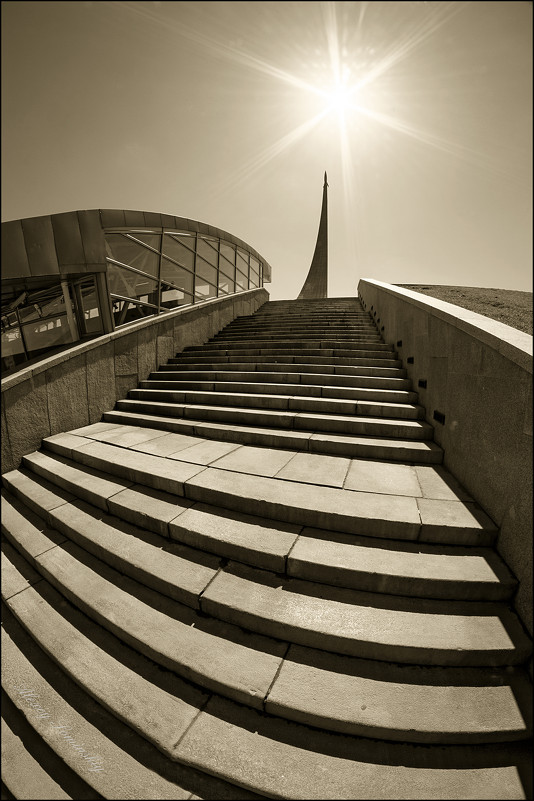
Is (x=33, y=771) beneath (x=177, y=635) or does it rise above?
beneath

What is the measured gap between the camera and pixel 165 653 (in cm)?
205

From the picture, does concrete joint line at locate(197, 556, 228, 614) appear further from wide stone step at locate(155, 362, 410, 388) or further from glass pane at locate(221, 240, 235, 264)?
glass pane at locate(221, 240, 235, 264)

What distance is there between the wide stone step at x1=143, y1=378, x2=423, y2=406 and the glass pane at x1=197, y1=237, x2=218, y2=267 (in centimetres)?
544

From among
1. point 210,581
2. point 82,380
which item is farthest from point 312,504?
point 82,380

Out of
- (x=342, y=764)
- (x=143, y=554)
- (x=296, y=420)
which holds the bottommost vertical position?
(x=342, y=764)

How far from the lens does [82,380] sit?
595 cm

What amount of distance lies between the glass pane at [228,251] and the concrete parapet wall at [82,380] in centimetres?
405

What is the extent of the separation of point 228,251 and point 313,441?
35.3 ft

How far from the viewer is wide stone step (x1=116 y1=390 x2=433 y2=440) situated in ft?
13.1

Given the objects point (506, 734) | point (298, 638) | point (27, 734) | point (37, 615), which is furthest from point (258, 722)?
point (37, 615)

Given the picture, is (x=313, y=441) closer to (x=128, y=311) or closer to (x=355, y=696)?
(x=355, y=696)

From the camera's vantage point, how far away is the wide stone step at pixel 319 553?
2.18m

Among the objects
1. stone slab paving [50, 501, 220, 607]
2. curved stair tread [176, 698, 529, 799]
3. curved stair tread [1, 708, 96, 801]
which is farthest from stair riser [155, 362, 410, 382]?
curved stair tread [1, 708, 96, 801]

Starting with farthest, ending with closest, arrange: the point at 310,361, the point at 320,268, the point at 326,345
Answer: the point at 320,268
the point at 326,345
the point at 310,361
